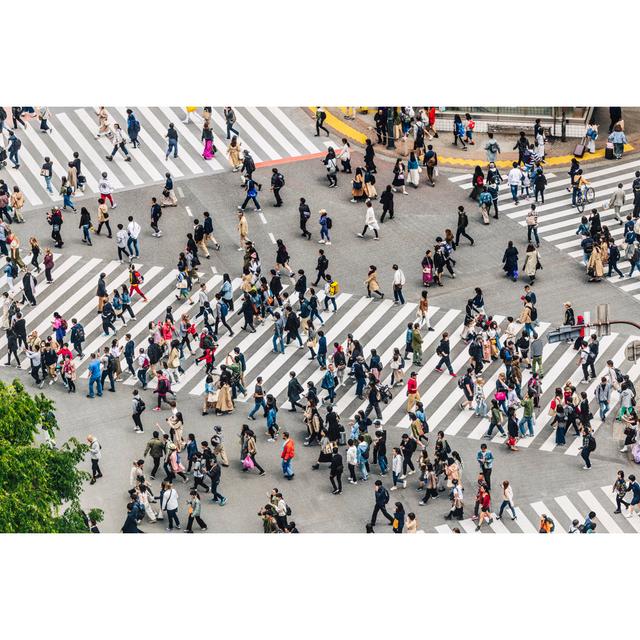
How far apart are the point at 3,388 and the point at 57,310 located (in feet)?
52.6

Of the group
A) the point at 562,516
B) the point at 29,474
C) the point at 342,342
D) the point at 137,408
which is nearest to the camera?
the point at 29,474

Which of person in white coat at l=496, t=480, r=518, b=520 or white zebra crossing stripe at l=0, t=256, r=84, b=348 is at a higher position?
white zebra crossing stripe at l=0, t=256, r=84, b=348

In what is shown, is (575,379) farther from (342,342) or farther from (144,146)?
(144,146)

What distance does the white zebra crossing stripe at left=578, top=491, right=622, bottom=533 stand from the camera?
61469 millimetres

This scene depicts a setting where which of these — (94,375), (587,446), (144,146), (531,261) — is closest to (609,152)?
(531,261)

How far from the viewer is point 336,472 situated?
6216 centimetres

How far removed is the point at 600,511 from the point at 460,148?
834 inches

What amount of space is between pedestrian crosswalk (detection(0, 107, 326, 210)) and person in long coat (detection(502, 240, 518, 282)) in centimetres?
1059

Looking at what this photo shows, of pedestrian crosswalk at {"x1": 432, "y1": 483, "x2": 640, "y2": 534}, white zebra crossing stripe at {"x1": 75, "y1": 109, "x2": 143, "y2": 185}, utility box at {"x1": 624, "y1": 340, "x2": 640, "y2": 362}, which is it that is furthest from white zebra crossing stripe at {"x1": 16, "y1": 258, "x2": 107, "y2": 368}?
utility box at {"x1": 624, "y1": 340, "x2": 640, "y2": 362}

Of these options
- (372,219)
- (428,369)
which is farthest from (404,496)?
(372,219)

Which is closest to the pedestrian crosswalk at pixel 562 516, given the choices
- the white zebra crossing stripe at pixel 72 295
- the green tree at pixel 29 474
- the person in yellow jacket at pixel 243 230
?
the green tree at pixel 29 474

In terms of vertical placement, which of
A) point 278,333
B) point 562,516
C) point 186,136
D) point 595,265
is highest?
point 186,136

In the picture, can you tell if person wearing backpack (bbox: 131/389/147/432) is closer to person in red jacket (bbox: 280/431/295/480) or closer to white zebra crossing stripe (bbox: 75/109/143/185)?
person in red jacket (bbox: 280/431/295/480)

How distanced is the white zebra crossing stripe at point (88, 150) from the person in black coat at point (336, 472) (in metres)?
18.3
